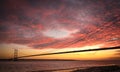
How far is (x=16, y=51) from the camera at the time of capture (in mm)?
144875

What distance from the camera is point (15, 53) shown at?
142 meters

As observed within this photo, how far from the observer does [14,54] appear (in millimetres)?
141625

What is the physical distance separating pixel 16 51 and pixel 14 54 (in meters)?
4.26

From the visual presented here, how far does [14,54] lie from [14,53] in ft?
3.22

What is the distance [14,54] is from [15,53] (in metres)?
1.38

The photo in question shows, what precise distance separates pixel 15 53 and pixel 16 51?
3.03m

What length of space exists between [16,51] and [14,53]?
141 inches

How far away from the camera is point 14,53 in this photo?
142 metres
